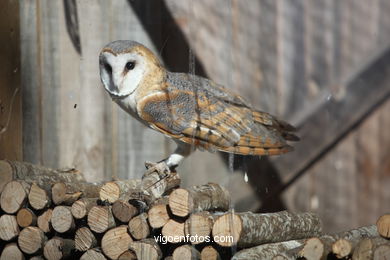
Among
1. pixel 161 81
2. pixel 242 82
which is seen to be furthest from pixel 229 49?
pixel 161 81

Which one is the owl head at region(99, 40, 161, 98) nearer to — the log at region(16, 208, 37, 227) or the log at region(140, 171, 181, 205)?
the log at region(140, 171, 181, 205)

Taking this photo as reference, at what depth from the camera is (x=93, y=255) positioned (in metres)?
1.82

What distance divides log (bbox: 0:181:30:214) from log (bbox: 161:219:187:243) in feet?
1.48

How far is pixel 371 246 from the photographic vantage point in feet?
4.92

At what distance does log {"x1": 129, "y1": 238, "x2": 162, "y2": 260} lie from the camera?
5.71ft

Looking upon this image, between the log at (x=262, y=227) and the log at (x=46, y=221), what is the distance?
51 cm

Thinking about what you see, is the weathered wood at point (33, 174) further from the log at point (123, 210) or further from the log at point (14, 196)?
the log at point (123, 210)

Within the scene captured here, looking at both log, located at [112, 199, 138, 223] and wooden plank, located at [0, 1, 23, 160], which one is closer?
log, located at [112, 199, 138, 223]

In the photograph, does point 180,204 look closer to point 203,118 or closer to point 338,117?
point 203,118

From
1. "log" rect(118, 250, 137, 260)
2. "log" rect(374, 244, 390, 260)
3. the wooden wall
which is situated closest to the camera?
"log" rect(374, 244, 390, 260)

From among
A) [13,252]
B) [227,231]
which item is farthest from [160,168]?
[13,252]

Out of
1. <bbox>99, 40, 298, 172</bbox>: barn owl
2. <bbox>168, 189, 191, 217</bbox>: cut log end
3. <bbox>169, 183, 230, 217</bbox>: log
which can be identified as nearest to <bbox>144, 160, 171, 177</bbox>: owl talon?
<bbox>99, 40, 298, 172</bbox>: barn owl

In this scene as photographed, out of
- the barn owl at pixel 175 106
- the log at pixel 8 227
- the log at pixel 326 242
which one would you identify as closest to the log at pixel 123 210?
the barn owl at pixel 175 106

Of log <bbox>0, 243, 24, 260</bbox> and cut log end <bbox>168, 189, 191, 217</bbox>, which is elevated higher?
cut log end <bbox>168, 189, 191, 217</bbox>
